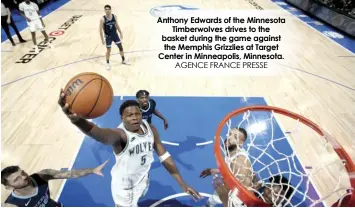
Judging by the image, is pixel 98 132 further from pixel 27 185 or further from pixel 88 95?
pixel 27 185

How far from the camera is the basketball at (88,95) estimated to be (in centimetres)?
241

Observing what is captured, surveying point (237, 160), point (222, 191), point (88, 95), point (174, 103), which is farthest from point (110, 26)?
point (222, 191)

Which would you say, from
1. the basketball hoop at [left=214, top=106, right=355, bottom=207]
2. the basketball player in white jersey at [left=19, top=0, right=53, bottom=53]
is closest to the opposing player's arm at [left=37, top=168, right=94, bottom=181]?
the basketball hoop at [left=214, top=106, right=355, bottom=207]

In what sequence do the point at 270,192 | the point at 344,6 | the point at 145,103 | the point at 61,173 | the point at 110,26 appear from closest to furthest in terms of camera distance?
1. the point at 270,192
2. the point at 61,173
3. the point at 145,103
4. the point at 110,26
5. the point at 344,6

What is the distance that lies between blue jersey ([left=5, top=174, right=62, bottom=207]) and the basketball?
840mm

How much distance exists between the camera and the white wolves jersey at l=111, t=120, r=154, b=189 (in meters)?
2.58

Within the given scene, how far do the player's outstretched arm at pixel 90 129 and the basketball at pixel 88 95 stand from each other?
0.34 meters

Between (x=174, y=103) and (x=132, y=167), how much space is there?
3.28 meters

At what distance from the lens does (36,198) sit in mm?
2729

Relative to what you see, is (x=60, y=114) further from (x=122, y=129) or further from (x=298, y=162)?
(x=298, y=162)

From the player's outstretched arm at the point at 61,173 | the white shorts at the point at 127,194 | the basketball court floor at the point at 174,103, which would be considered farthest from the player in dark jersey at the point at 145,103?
the white shorts at the point at 127,194

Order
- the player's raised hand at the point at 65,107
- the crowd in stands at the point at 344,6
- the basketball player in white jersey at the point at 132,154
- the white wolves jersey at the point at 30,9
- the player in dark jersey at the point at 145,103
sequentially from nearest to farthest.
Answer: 1. the player's raised hand at the point at 65,107
2. the basketball player in white jersey at the point at 132,154
3. the player in dark jersey at the point at 145,103
4. the white wolves jersey at the point at 30,9
5. the crowd in stands at the point at 344,6

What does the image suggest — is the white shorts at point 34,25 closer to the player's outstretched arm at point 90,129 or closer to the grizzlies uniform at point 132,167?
the grizzlies uniform at point 132,167

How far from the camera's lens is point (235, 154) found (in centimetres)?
284
